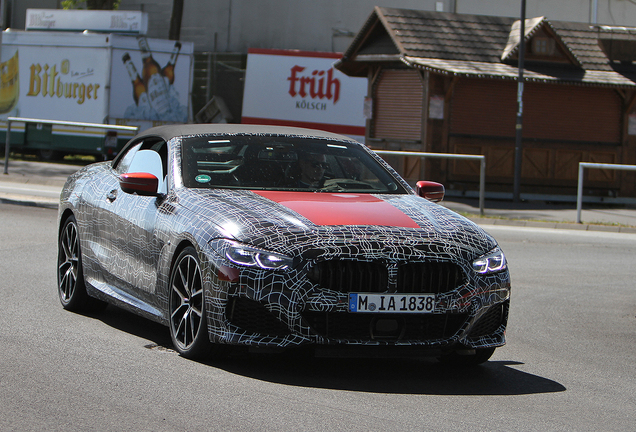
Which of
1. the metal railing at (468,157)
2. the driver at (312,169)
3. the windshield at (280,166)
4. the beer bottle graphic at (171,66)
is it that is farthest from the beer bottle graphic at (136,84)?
the driver at (312,169)

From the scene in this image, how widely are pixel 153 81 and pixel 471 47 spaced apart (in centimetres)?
918

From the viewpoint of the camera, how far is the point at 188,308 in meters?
5.96

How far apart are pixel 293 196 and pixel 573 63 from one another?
20.4 metres

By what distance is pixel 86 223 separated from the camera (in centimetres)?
759

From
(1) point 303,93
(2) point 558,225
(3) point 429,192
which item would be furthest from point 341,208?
(1) point 303,93

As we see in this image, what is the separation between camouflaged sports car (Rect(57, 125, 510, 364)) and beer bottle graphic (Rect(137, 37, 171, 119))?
21704 mm

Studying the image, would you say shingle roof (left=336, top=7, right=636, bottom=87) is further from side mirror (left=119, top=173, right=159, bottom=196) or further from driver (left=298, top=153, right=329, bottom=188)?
side mirror (left=119, top=173, right=159, bottom=196)

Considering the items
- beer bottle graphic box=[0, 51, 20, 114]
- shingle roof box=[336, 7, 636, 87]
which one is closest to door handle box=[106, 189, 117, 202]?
shingle roof box=[336, 7, 636, 87]

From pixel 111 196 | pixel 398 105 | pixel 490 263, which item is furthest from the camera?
pixel 398 105

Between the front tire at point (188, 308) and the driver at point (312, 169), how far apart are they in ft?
3.78

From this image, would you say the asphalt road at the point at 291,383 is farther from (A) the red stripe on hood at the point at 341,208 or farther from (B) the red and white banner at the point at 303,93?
(B) the red and white banner at the point at 303,93

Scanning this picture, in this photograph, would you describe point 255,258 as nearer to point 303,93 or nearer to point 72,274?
point 72,274

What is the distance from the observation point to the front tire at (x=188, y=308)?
5797 millimetres

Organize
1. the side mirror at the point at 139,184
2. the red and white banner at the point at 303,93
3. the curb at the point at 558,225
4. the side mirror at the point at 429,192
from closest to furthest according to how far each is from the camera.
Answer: the side mirror at the point at 139,184, the side mirror at the point at 429,192, the curb at the point at 558,225, the red and white banner at the point at 303,93
